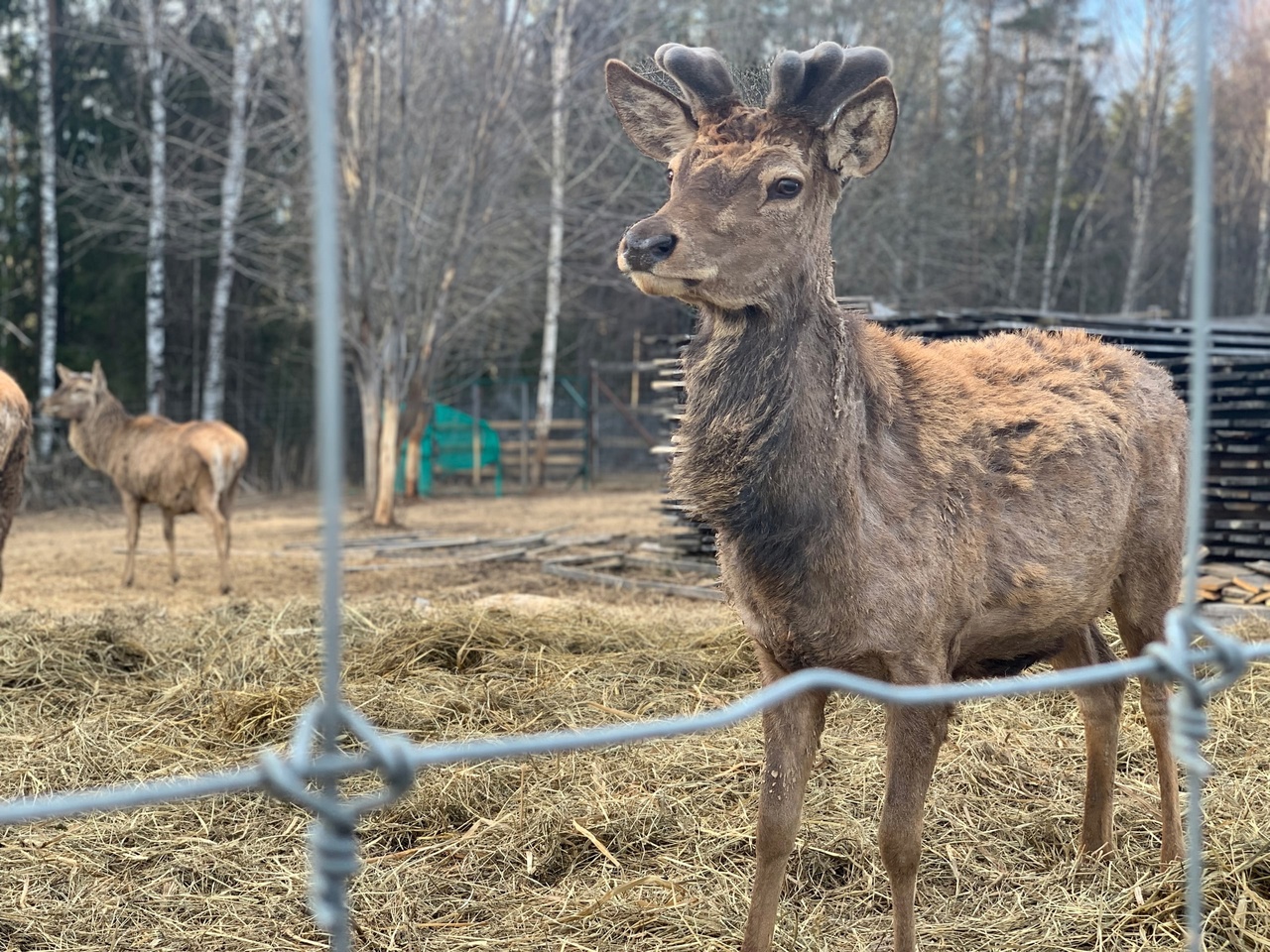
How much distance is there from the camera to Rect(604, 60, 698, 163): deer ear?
3.25 meters

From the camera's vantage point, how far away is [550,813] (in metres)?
3.88

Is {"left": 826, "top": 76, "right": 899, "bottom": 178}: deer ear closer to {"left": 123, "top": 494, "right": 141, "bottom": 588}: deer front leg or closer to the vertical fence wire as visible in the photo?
the vertical fence wire

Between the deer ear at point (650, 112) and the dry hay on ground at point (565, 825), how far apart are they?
2181mm

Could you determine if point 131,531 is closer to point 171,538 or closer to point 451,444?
point 171,538

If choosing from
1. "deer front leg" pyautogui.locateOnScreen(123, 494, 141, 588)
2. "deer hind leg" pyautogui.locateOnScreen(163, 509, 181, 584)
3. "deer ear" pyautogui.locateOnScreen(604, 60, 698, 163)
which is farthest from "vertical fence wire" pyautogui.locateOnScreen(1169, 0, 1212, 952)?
"deer hind leg" pyautogui.locateOnScreen(163, 509, 181, 584)

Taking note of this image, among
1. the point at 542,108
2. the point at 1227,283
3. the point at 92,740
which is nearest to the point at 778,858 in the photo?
the point at 92,740

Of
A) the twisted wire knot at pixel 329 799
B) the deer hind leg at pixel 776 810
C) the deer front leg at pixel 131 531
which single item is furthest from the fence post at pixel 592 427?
the twisted wire knot at pixel 329 799

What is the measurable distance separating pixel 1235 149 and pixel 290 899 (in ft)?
108

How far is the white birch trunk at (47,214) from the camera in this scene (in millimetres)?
16312

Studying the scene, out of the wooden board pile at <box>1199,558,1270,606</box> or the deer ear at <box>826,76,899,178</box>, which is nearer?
the deer ear at <box>826,76,899,178</box>

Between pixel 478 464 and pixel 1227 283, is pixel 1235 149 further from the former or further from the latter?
pixel 478 464

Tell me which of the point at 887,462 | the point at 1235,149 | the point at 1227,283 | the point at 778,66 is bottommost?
the point at 887,462

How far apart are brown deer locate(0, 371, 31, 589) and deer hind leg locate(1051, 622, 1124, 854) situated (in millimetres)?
5513

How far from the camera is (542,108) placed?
14977 mm
